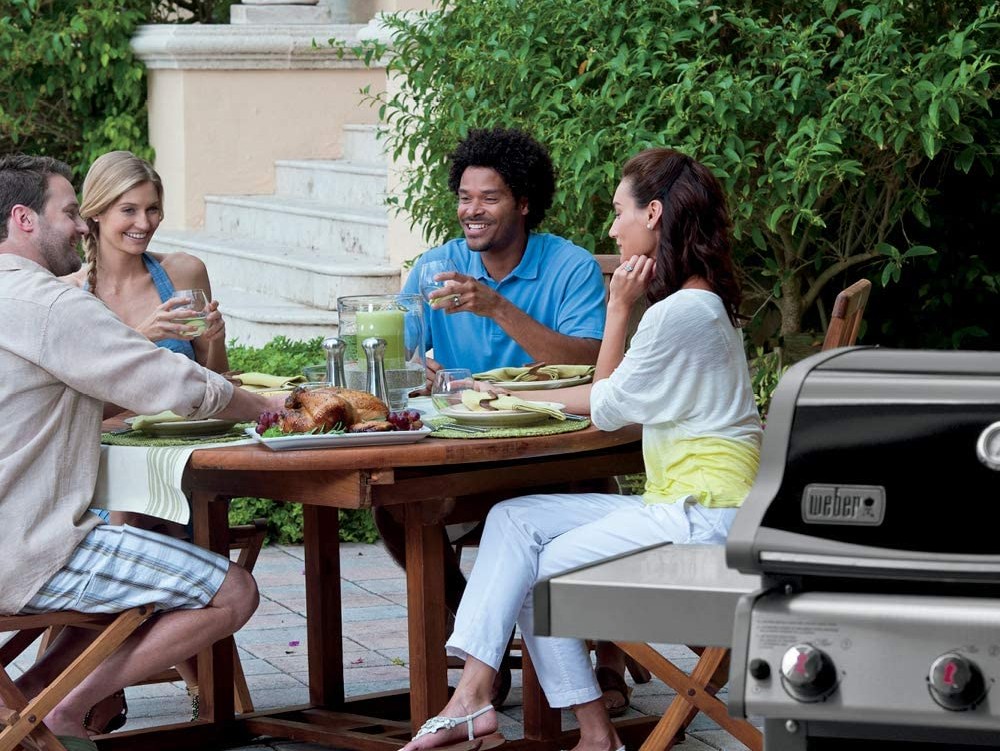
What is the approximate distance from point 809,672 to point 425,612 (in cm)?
176

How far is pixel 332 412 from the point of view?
10.4ft

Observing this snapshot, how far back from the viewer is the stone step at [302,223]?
7988 mm

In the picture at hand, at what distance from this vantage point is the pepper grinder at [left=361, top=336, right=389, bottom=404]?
11.3 ft

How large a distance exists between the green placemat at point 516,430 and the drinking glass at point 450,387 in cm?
7

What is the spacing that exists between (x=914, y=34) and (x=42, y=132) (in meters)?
6.27

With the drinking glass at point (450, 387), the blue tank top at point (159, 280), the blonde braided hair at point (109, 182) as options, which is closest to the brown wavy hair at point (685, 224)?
the drinking glass at point (450, 387)

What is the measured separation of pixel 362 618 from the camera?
5.05m

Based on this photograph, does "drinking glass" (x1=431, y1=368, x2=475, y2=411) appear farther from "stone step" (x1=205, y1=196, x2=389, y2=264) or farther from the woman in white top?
"stone step" (x1=205, y1=196, x2=389, y2=264)

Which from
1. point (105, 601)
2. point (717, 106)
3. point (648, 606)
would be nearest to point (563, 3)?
point (717, 106)

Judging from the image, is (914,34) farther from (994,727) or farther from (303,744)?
(994,727)

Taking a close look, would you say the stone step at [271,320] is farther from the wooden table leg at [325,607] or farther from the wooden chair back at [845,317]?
the wooden chair back at [845,317]

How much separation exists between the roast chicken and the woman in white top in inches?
14.9

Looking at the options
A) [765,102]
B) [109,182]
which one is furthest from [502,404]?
[765,102]

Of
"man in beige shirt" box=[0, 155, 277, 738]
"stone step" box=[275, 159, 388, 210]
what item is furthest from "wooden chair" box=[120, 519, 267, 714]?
"stone step" box=[275, 159, 388, 210]
